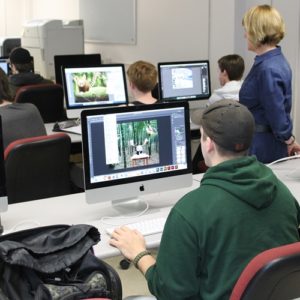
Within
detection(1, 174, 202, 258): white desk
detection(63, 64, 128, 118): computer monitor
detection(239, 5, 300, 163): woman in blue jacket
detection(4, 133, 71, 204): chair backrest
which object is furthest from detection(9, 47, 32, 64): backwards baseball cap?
detection(1, 174, 202, 258): white desk

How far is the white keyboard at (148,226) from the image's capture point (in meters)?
2.12

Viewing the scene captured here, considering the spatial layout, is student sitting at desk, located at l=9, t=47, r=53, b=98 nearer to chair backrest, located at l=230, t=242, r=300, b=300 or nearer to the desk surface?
the desk surface

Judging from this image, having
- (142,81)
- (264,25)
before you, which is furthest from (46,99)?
(264,25)

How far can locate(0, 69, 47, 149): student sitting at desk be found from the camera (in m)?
3.18

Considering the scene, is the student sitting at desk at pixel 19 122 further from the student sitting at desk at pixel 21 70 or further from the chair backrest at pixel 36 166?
the student sitting at desk at pixel 21 70

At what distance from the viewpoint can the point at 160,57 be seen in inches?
234

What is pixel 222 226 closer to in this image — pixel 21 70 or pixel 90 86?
pixel 90 86

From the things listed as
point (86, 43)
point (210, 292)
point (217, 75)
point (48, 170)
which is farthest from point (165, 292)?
point (86, 43)

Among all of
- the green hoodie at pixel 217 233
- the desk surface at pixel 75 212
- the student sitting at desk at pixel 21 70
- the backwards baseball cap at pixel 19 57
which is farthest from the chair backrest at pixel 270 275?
the backwards baseball cap at pixel 19 57

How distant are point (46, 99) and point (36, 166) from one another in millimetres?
2131

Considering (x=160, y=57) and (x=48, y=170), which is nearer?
(x=48, y=170)

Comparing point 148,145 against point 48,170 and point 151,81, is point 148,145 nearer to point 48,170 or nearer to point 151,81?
point 48,170

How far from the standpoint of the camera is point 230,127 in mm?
1622

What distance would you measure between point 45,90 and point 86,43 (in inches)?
101
